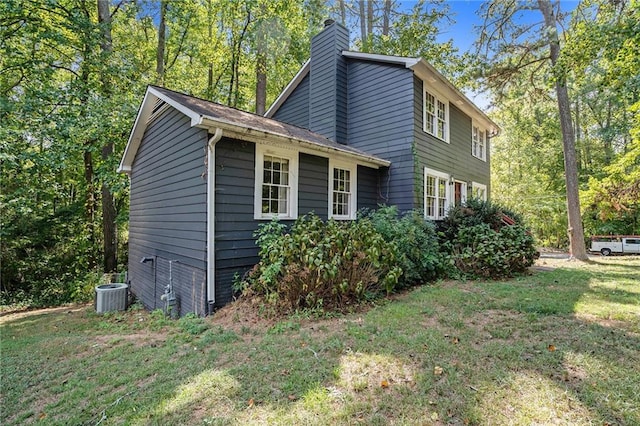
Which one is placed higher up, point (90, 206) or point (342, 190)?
point (342, 190)

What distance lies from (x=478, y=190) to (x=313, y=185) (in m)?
9.22

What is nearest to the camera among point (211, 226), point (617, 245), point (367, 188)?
point (211, 226)

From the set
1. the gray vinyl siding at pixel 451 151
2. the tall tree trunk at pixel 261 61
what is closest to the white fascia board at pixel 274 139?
the gray vinyl siding at pixel 451 151

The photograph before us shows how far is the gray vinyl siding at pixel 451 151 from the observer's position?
880cm

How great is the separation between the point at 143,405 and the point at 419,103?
8.99 m

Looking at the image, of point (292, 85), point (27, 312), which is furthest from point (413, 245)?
point (27, 312)

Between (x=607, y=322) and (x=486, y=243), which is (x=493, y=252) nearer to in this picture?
(x=486, y=243)

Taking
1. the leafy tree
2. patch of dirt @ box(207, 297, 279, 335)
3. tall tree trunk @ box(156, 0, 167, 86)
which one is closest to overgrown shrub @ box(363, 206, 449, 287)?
patch of dirt @ box(207, 297, 279, 335)

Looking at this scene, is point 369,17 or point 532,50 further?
point 369,17

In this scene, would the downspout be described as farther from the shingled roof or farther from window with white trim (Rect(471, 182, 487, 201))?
window with white trim (Rect(471, 182, 487, 201))

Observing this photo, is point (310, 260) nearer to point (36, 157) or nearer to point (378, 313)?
point (378, 313)

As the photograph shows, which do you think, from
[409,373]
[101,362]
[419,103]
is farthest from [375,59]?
[101,362]

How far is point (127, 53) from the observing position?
12008 millimetres

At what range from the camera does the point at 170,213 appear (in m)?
6.88
